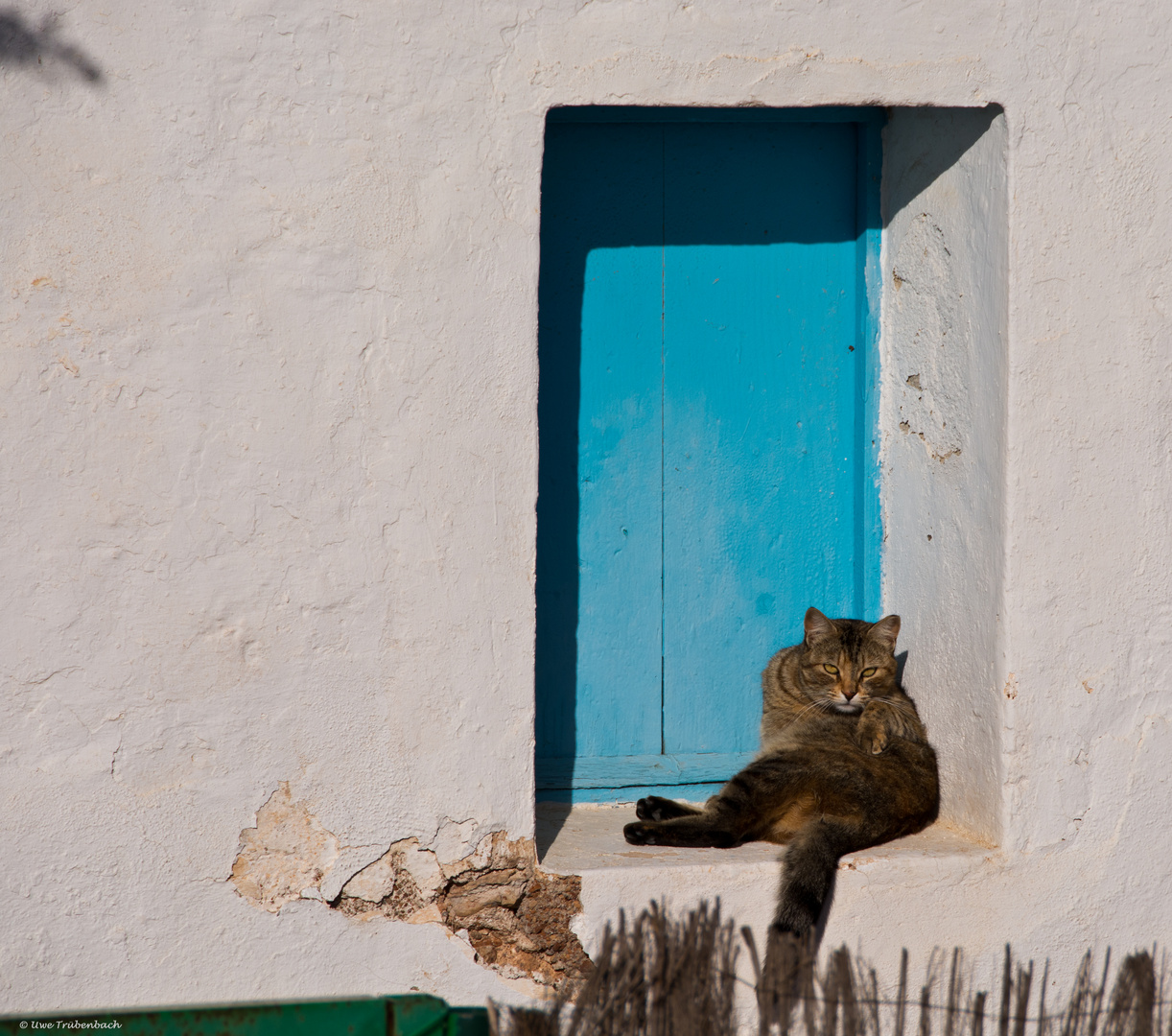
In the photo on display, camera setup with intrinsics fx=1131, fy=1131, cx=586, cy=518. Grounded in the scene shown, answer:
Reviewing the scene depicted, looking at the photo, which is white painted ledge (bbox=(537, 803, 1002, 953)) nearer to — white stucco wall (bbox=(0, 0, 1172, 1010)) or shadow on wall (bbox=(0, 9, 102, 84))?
white stucco wall (bbox=(0, 0, 1172, 1010))

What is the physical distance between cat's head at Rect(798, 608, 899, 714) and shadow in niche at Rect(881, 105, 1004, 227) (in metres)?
1.19

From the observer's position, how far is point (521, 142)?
2670 millimetres

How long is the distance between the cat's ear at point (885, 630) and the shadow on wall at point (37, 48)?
2.41m

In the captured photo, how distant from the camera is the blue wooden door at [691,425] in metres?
3.19

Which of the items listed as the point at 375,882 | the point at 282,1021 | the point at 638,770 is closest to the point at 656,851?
the point at 638,770

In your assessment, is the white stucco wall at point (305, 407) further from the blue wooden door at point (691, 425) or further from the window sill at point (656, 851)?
the blue wooden door at point (691, 425)

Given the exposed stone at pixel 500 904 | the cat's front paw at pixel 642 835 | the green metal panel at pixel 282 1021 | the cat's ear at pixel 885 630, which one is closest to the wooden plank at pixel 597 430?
the cat's front paw at pixel 642 835

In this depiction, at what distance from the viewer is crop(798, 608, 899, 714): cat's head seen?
3180mm

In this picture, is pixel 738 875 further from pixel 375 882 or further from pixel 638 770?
pixel 375 882

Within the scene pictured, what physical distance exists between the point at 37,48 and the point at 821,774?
2.56m

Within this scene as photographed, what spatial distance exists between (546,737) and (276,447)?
45.3 inches

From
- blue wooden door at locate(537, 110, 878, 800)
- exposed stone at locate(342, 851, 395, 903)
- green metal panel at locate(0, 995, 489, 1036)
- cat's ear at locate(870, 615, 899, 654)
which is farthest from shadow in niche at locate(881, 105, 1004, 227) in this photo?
green metal panel at locate(0, 995, 489, 1036)

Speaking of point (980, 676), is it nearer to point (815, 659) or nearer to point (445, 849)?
point (815, 659)

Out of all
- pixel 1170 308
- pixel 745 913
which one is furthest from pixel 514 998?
pixel 1170 308
